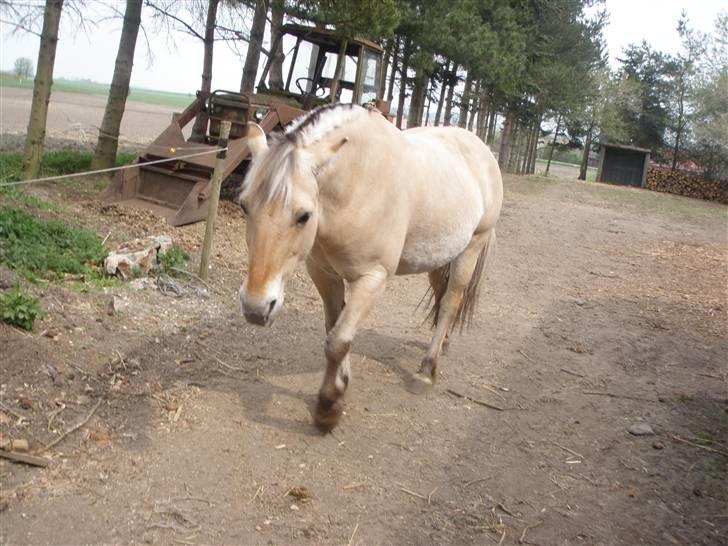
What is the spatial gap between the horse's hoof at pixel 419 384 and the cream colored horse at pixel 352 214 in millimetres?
18

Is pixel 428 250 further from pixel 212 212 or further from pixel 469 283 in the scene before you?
pixel 212 212

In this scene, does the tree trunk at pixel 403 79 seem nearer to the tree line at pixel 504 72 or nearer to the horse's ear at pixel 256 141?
the tree line at pixel 504 72

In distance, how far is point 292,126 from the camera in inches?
128

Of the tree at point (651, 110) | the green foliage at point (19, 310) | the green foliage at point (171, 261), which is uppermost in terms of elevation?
the tree at point (651, 110)

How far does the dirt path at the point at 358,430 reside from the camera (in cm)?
287

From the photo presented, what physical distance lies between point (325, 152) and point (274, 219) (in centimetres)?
45

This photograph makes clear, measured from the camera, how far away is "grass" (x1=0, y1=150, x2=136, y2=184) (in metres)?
8.09

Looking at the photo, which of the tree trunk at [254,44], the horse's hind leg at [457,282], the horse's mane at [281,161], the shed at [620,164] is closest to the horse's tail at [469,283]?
the horse's hind leg at [457,282]

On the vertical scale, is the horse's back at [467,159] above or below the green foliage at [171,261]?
above

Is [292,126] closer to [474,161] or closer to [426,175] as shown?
[426,175]

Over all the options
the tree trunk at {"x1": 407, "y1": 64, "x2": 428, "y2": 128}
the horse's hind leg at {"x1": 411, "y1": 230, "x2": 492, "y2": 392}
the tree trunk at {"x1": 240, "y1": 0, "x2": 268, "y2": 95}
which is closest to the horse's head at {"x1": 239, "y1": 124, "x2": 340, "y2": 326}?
the horse's hind leg at {"x1": 411, "y1": 230, "x2": 492, "y2": 392}

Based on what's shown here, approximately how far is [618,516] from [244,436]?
188cm

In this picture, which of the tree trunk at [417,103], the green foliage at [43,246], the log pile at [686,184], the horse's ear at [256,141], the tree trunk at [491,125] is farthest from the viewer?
the log pile at [686,184]

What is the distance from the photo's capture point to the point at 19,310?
3.97 metres
